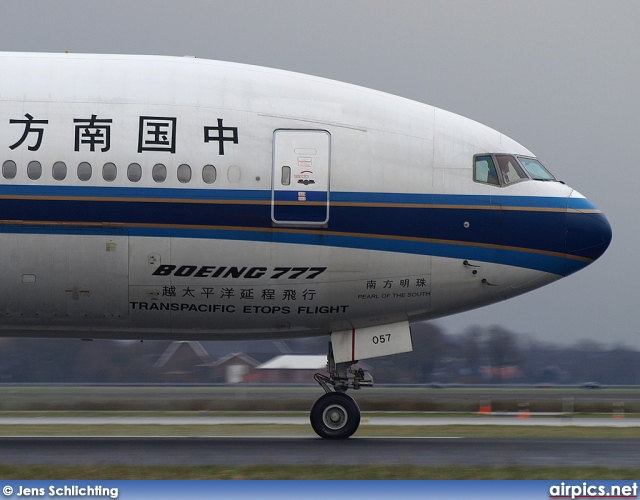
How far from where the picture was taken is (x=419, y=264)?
17703mm

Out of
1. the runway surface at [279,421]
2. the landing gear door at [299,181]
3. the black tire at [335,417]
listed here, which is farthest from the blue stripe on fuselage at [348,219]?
the runway surface at [279,421]

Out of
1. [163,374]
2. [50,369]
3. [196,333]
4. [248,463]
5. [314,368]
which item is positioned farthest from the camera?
[314,368]

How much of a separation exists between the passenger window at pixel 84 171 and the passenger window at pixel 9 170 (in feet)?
3.57

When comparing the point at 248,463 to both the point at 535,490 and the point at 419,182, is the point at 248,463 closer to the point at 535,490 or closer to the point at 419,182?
the point at 535,490

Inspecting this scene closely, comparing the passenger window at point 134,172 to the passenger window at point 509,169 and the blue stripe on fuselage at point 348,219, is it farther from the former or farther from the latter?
the passenger window at point 509,169

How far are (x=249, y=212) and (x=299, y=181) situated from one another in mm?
1042

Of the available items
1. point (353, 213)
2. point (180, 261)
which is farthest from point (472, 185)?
point (180, 261)

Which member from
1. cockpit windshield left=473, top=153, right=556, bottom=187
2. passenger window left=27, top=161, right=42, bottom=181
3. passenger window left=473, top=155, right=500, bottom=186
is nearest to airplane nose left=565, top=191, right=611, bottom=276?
cockpit windshield left=473, top=153, right=556, bottom=187

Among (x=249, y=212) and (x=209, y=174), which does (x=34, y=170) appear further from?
(x=249, y=212)

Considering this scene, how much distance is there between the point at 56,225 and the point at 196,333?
3307mm

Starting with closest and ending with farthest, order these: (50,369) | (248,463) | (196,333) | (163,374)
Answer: (248,463) → (196,333) → (50,369) → (163,374)

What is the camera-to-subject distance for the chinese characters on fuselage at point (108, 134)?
56.3ft

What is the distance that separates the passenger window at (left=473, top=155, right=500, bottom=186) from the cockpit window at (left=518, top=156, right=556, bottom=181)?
708 millimetres

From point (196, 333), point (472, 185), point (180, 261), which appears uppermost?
point (472, 185)
